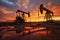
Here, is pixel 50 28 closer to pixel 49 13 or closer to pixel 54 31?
pixel 54 31

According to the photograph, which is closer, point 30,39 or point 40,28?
point 30,39

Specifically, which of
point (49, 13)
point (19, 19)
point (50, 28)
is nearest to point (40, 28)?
point (50, 28)

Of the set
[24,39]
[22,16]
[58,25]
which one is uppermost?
[22,16]

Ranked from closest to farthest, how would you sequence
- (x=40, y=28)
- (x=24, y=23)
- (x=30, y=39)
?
(x=30, y=39), (x=24, y=23), (x=40, y=28)

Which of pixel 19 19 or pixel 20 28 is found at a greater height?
pixel 19 19

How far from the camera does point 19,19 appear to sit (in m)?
16.9

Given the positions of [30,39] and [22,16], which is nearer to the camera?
[30,39]

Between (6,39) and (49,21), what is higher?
(49,21)

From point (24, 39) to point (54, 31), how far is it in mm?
4749

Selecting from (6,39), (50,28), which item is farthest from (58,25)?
(6,39)

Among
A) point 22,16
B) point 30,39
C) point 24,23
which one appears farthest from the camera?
point 24,23

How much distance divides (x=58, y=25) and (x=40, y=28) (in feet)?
8.98

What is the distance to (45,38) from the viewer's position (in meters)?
14.7

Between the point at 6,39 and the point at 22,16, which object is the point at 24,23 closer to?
the point at 22,16
